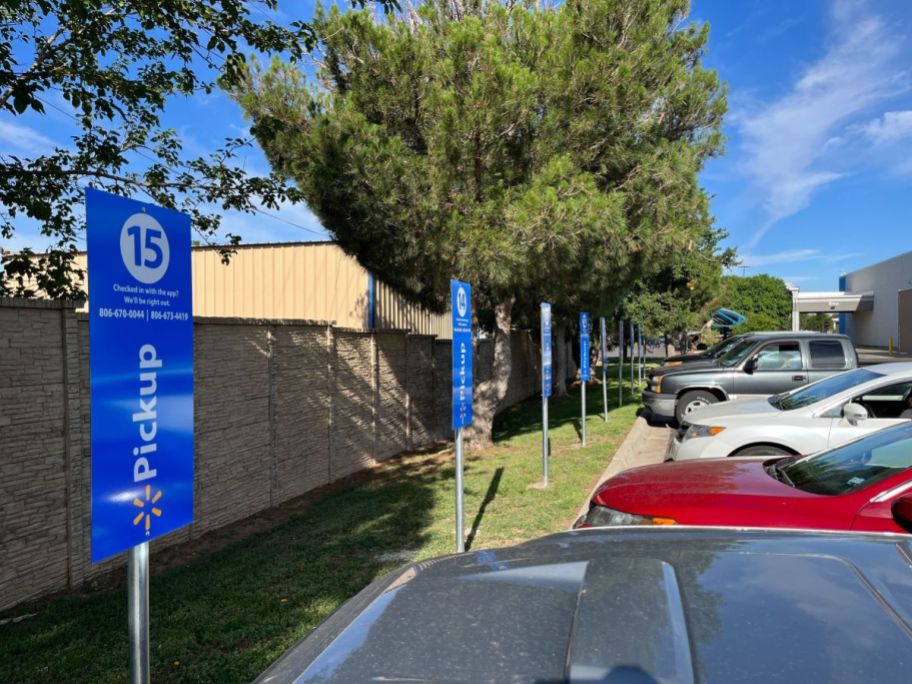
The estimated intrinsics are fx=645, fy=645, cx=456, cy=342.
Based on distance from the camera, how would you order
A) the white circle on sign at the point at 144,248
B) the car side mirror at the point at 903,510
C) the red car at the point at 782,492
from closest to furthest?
the white circle on sign at the point at 144,248 < the car side mirror at the point at 903,510 < the red car at the point at 782,492

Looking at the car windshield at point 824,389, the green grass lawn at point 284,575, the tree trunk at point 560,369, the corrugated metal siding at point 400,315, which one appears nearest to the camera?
the green grass lawn at point 284,575

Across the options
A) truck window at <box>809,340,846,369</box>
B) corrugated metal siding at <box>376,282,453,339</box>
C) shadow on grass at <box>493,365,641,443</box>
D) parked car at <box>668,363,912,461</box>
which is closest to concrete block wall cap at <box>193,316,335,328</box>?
parked car at <box>668,363,912,461</box>

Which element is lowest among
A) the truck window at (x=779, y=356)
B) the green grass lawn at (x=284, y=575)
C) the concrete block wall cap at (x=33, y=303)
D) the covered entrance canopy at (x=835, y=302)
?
the green grass lawn at (x=284, y=575)

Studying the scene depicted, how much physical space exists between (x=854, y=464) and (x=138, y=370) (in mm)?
4219

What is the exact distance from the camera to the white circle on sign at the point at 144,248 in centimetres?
214

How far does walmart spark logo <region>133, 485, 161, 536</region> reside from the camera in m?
2.18

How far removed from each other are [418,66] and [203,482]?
5746mm

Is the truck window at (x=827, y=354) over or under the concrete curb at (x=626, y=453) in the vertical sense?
over

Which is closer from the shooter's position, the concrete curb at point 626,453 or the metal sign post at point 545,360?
the metal sign post at point 545,360

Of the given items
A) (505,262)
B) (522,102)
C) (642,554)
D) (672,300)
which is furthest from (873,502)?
(672,300)

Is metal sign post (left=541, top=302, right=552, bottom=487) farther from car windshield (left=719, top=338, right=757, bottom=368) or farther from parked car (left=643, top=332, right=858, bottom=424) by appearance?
car windshield (left=719, top=338, right=757, bottom=368)

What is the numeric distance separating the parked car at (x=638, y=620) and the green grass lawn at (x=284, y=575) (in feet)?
7.70

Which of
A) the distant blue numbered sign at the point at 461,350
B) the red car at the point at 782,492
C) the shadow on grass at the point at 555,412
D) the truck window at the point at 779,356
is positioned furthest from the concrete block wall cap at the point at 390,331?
the truck window at the point at 779,356

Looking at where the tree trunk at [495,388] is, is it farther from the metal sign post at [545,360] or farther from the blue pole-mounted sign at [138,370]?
the blue pole-mounted sign at [138,370]
